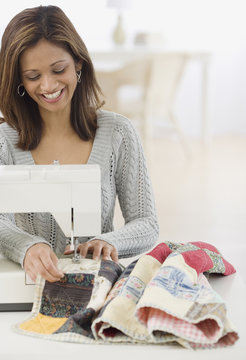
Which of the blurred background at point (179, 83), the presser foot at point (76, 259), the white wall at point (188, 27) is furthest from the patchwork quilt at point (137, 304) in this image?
the white wall at point (188, 27)

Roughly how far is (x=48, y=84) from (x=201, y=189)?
343 cm

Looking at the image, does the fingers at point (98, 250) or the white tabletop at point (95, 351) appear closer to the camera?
the white tabletop at point (95, 351)

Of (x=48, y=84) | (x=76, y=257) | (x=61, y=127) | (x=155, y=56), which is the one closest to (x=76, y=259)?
(x=76, y=257)

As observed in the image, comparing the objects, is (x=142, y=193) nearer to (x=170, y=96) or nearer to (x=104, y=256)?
(x=104, y=256)

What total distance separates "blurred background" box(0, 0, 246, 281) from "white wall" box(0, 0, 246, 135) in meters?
0.01

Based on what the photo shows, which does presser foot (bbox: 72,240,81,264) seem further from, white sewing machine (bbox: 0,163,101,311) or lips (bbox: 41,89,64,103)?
lips (bbox: 41,89,64,103)

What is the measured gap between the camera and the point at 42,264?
1.46m

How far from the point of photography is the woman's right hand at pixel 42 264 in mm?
1431

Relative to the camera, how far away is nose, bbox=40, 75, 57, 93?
Result: 1.78 meters

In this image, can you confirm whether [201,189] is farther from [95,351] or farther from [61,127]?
[95,351]

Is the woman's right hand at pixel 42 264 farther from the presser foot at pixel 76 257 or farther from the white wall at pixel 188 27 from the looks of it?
the white wall at pixel 188 27

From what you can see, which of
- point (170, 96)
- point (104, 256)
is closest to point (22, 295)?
point (104, 256)

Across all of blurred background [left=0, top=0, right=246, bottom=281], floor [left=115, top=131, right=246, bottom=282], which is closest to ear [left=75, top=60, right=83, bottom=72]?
floor [left=115, top=131, right=246, bottom=282]

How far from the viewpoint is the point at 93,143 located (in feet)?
6.70
